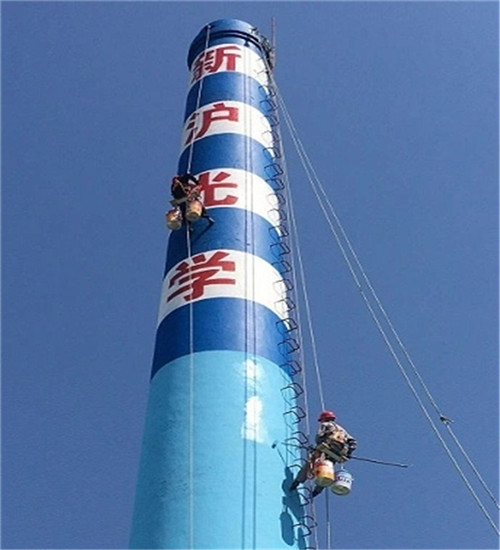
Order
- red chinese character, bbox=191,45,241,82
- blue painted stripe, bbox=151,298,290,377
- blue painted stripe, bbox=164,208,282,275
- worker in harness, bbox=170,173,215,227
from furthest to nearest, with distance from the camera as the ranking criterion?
red chinese character, bbox=191,45,241,82
worker in harness, bbox=170,173,215,227
blue painted stripe, bbox=164,208,282,275
blue painted stripe, bbox=151,298,290,377

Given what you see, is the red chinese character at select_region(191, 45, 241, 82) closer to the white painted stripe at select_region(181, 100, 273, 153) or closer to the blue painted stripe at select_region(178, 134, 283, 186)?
the white painted stripe at select_region(181, 100, 273, 153)

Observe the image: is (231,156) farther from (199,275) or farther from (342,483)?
(342,483)

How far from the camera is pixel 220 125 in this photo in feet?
77.4

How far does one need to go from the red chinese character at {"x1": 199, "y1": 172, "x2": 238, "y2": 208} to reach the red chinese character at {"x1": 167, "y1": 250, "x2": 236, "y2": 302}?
1618 mm

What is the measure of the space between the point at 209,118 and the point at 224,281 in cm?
645

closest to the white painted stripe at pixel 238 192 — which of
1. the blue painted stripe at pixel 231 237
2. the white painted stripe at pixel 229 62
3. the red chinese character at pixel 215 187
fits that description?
the red chinese character at pixel 215 187

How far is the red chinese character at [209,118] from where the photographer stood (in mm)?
23734

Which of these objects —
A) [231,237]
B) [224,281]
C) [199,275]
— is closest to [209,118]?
[231,237]

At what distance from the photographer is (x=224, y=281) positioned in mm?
19219

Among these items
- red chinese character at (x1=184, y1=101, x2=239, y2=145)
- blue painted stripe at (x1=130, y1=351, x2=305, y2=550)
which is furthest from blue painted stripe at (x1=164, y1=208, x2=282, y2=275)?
red chinese character at (x1=184, y1=101, x2=239, y2=145)

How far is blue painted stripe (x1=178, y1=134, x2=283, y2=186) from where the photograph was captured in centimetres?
2234

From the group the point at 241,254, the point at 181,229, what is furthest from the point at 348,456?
the point at 181,229

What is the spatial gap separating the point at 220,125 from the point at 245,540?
38.6ft

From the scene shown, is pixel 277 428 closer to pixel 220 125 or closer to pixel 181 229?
pixel 181 229
